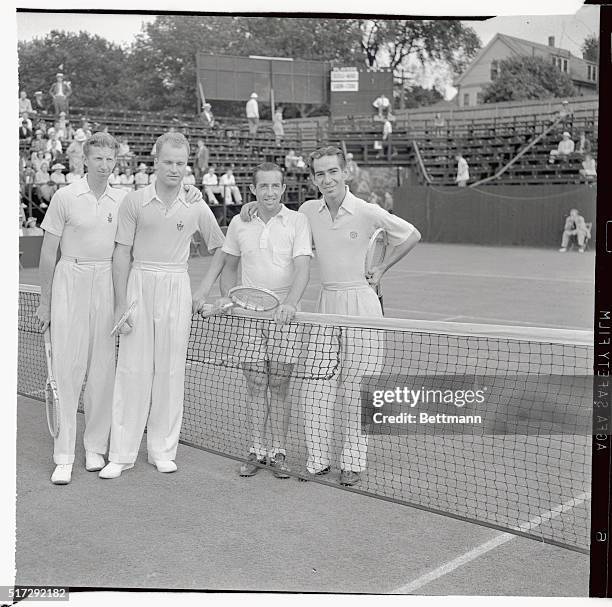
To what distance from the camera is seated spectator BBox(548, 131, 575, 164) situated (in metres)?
23.2

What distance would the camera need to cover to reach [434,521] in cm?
407

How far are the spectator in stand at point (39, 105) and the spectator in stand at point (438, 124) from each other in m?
13.9

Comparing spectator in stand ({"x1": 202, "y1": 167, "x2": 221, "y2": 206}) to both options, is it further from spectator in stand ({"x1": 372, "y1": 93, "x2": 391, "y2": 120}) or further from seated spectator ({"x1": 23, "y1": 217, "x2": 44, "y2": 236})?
seated spectator ({"x1": 23, "y1": 217, "x2": 44, "y2": 236})

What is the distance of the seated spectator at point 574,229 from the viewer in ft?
65.8

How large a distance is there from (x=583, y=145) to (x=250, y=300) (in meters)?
19.8

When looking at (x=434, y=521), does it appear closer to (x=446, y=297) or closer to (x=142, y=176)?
(x=446, y=297)

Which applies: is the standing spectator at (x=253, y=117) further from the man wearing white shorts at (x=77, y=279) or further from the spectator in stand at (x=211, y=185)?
the man wearing white shorts at (x=77, y=279)

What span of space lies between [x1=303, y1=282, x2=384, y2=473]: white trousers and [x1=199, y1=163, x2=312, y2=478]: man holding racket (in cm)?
18

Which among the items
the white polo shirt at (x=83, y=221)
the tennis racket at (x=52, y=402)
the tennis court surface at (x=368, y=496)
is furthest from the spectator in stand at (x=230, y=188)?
the tennis racket at (x=52, y=402)

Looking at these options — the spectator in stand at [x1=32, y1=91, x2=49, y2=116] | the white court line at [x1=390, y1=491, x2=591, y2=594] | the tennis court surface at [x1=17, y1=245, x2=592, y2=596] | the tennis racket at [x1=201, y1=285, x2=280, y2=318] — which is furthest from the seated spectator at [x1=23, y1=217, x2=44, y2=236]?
the spectator in stand at [x1=32, y1=91, x2=49, y2=116]

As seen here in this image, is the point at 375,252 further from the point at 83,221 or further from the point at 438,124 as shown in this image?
the point at 438,124

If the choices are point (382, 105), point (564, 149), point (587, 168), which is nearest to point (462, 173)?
point (564, 149)

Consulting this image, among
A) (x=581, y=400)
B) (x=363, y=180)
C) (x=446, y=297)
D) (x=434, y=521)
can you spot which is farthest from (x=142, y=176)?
(x=434, y=521)

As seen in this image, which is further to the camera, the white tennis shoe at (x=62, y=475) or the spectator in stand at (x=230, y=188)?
the spectator in stand at (x=230, y=188)
